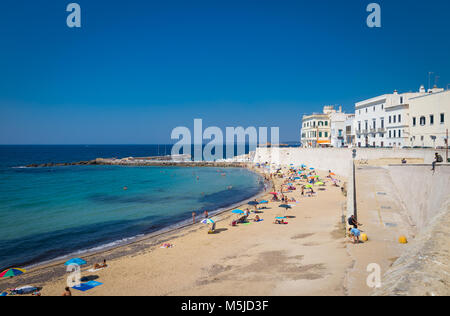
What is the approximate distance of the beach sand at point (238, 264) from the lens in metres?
11.5

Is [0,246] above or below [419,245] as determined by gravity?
below

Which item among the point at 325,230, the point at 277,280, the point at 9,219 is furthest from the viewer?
the point at 9,219

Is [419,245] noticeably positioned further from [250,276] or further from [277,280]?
[250,276]

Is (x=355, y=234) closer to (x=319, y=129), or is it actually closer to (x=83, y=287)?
(x=83, y=287)

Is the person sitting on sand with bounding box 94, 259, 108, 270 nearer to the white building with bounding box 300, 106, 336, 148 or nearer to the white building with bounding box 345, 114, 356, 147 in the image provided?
the white building with bounding box 345, 114, 356, 147

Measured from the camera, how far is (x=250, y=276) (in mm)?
12852

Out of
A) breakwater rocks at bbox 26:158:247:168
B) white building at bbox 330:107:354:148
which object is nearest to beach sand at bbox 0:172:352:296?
white building at bbox 330:107:354:148

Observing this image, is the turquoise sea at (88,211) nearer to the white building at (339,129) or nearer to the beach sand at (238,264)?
the beach sand at (238,264)

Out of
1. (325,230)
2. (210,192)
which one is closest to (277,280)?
(325,230)

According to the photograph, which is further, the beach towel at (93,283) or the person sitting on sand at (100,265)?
the person sitting on sand at (100,265)

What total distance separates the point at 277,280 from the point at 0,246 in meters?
19.3

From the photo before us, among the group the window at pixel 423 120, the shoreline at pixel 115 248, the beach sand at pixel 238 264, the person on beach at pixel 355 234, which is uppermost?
the window at pixel 423 120

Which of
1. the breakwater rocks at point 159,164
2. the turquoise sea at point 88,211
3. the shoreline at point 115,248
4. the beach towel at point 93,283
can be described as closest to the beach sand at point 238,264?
the beach towel at point 93,283

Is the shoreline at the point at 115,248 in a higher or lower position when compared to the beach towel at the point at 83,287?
lower
